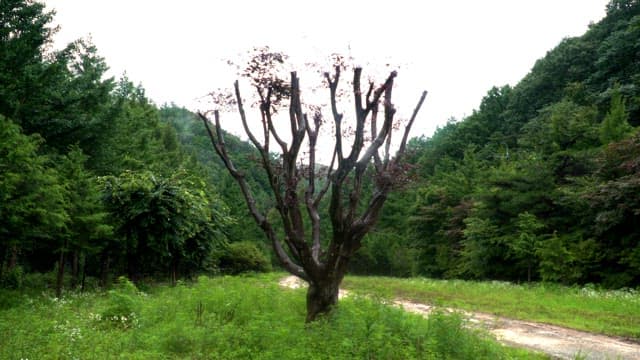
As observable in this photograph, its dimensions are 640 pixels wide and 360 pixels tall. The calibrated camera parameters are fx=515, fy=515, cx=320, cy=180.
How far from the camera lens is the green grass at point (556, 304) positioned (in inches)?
519

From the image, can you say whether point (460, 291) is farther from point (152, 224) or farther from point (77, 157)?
point (77, 157)

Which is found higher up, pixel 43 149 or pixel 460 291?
pixel 43 149

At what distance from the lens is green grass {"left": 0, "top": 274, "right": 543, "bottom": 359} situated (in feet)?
24.4

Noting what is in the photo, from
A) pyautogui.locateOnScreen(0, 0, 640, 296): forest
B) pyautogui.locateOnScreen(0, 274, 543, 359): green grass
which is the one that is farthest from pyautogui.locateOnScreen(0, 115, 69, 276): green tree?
pyautogui.locateOnScreen(0, 274, 543, 359): green grass

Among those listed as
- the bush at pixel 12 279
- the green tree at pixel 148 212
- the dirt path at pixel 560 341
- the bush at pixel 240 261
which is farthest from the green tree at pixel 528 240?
the bush at pixel 240 261

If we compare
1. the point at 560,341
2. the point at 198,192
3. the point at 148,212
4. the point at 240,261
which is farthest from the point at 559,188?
the point at 240,261

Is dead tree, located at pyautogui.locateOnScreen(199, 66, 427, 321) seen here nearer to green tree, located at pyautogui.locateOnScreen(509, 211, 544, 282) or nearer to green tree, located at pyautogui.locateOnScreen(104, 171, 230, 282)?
green tree, located at pyautogui.locateOnScreen(104, 171, 230, 282)

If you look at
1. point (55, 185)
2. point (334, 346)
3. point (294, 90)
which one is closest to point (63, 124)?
point (55, 185)

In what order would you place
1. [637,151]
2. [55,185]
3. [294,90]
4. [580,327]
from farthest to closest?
1. [637,151]
2. [55,185]
3. [580,327]
4. [294,90]

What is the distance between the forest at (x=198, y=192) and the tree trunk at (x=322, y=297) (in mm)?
2540

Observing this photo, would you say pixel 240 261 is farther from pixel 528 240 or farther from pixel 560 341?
pixel 560 341

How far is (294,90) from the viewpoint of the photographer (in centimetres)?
1004

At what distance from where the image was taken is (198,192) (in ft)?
74.2

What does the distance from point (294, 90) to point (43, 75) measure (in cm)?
1827
